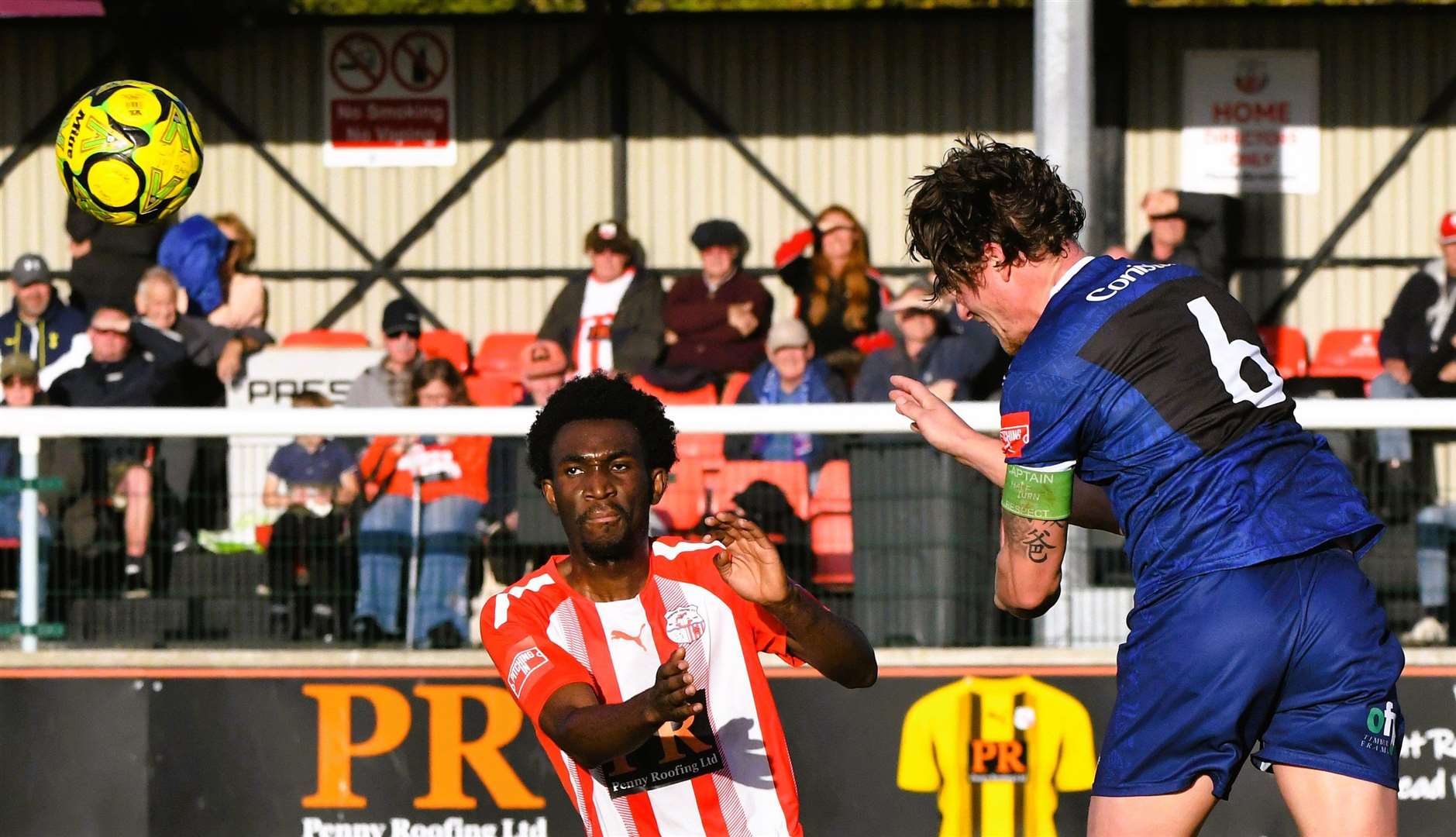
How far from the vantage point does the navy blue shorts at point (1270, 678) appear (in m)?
3.72

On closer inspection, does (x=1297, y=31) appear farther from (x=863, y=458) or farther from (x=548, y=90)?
(x=863, y=458)

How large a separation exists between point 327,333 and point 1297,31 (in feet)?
24.4

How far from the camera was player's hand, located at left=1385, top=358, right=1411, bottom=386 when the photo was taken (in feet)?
31.6

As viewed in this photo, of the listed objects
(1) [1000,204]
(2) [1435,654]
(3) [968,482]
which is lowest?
(2) [1435,654]

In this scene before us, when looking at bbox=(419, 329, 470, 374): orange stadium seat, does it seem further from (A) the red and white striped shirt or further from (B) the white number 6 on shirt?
(B) the white number 6 on shirt

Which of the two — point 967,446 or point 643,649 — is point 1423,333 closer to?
point 967,446

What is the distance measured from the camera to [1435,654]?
6.95 m

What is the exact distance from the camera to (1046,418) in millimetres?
3803

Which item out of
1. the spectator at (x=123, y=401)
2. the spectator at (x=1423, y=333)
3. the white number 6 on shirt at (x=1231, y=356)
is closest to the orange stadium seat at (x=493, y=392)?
the spectator at (x=123, y=401)

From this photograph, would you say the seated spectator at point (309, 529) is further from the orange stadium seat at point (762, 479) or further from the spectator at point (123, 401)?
the orange stadium seat at point (762, 479)

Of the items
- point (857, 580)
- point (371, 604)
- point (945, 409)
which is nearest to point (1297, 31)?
point (857, 580)

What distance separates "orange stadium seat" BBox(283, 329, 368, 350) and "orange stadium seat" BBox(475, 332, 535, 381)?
811 millimetres

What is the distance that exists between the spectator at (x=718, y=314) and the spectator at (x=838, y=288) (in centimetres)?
30

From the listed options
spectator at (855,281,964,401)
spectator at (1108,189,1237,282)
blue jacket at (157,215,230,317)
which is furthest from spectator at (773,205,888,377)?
blue jacket at (157,215,230,317)
